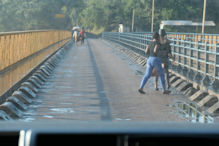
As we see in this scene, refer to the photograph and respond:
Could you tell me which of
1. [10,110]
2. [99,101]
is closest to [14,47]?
[99,101]

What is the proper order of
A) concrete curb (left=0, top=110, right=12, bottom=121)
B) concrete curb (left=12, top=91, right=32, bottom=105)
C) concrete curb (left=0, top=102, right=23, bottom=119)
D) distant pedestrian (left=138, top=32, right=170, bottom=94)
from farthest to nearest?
distant pedestrian (left=138, top=32, right=170, bottom=94) → concrete curb (left=12, top=91, right=32, bottom=105) → concrete curb (left=0, top=102, right=23, bottom=119) → concrete curb (left=0, top=110, right=12, bottom=121)

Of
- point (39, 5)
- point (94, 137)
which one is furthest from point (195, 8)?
point (94, 137)

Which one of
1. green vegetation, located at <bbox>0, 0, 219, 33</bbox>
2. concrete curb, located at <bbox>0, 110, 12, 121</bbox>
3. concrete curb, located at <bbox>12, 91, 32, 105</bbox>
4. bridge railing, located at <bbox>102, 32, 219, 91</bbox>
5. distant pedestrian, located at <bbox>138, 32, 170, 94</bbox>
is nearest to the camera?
concrete curb, located at <bbox>0, 110, 12, 121</bbox>

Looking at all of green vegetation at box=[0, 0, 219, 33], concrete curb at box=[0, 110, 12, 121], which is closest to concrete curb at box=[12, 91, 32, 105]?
concrete curb at box=[0, 110, 12, 121]

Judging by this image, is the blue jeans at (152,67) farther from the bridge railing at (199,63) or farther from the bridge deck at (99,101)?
the bridge railing at (199,63)

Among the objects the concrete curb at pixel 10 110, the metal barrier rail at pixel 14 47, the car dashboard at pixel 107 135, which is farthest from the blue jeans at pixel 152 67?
the car dashboard at pixel 107 135

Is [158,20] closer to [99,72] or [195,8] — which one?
[195,8]

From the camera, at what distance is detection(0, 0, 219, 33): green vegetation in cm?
12431

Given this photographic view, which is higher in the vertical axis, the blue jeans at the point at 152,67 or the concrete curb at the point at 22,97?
the blue jeans at the point at 152,67

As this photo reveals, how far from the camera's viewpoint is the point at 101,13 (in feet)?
543

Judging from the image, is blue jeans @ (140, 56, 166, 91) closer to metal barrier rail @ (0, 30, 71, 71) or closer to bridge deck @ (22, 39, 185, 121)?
bridge deck @ (22, 39, 185, 121)

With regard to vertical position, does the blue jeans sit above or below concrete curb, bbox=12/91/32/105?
above

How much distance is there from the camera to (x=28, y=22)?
147 m

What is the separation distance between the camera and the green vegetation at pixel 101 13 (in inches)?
Answer: 4894
